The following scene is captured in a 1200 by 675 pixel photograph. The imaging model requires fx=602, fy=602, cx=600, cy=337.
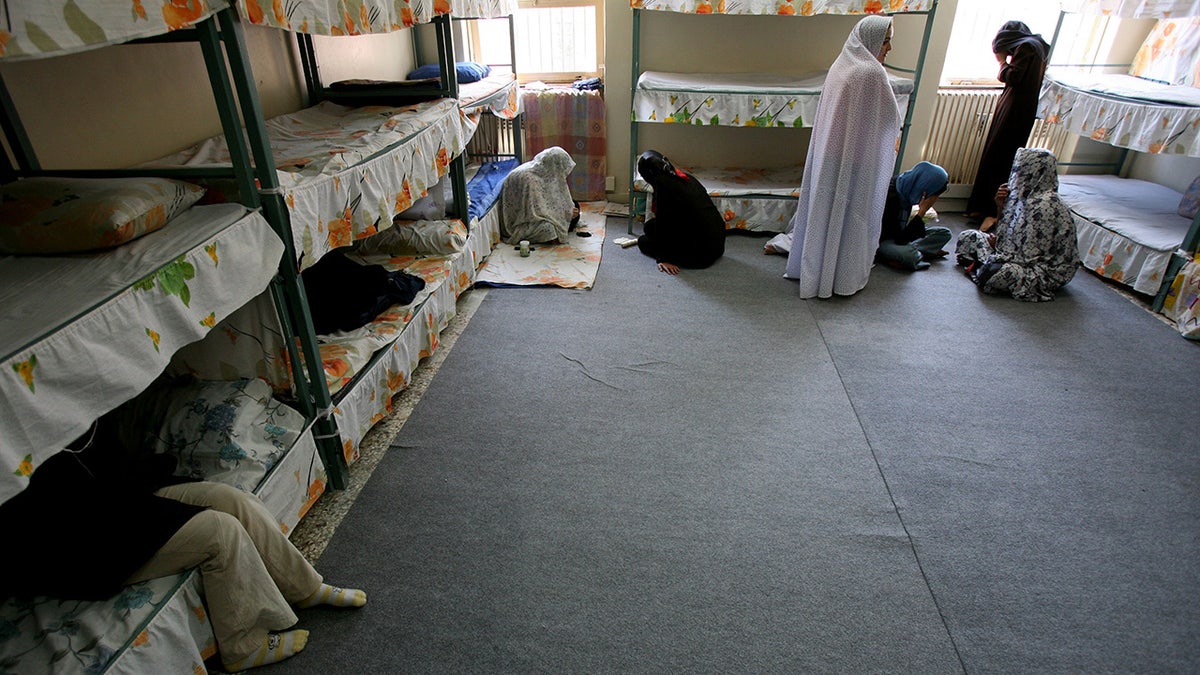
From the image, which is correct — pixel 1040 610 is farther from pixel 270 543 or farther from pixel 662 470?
pixel 270 543

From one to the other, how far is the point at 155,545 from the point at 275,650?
0.40m

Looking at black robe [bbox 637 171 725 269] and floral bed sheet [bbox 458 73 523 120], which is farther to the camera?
black robe [bbox 637 171 725 269]

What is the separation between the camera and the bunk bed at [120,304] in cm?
94

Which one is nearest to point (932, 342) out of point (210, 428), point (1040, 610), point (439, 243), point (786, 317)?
point (786, 317)

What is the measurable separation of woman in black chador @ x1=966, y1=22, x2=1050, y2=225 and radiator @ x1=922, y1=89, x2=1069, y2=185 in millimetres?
159

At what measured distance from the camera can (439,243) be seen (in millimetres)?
2959

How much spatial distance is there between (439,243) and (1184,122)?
11.8ft

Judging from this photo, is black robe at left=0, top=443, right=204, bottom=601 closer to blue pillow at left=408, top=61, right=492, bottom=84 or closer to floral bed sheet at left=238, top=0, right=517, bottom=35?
floral bed sheet at left=238, top=0, right=517, bottom=35

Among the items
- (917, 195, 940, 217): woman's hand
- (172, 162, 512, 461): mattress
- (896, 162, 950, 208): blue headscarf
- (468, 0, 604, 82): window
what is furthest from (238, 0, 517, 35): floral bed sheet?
(917, 195, 940, 217): woman's hand

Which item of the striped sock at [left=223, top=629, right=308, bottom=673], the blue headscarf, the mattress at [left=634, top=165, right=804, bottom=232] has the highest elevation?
the blue headscarf

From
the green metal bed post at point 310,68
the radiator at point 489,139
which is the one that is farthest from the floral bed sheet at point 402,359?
the radiator at point 489,139

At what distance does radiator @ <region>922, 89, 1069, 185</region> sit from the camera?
419cm

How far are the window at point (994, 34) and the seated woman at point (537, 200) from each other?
2792 millimetres

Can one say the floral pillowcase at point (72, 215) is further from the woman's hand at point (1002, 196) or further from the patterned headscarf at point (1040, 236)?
the woman's hand at point (1002, 196)
